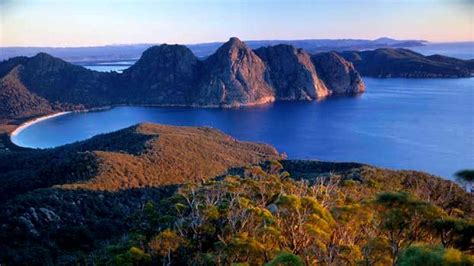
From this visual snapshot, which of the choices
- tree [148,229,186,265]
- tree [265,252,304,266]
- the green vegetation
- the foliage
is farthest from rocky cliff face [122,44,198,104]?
the foliage

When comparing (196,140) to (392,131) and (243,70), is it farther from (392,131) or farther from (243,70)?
(243,70)

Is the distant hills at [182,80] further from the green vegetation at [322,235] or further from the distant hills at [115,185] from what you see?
the green vegetation at [322,235]

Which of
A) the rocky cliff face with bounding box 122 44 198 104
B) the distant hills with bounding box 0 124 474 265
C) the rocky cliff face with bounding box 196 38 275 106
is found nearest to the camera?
the distant hills with bounding box 0 124 474 265

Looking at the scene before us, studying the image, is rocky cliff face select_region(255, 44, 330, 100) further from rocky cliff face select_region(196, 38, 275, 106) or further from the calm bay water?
the calm bay water

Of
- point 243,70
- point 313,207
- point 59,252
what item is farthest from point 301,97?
point 313,207

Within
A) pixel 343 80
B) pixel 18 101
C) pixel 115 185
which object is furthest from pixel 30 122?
pixel 343 80

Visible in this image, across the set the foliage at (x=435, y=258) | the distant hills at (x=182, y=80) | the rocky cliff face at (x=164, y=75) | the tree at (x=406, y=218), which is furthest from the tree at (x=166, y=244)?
the rocky cliff face at (x=164, y=75)
